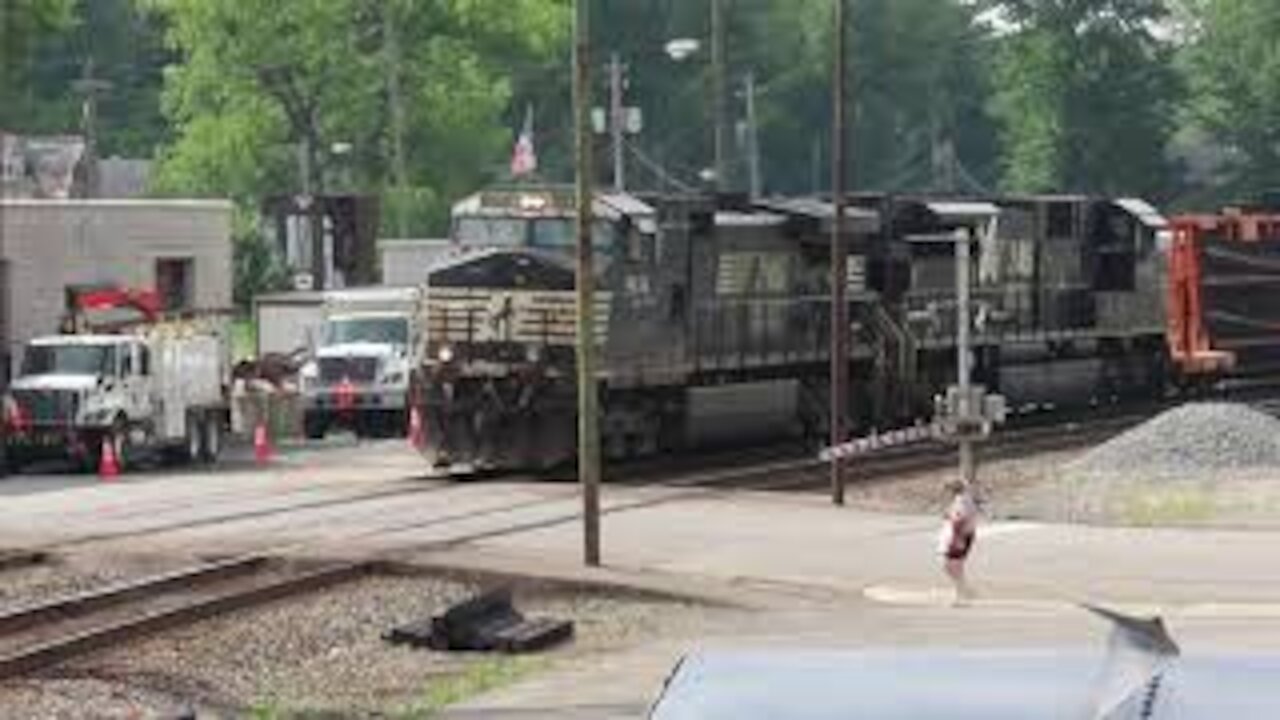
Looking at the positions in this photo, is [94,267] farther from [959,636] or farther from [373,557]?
[959,636]

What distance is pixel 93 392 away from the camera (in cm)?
4106

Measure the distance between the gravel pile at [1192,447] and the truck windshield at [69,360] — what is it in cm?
1639

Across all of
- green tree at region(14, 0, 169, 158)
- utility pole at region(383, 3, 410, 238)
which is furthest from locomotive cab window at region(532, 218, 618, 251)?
green tree at region(14, 0, 169, 158)

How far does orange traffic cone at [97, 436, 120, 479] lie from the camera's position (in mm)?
40250

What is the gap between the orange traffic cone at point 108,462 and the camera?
40.2m

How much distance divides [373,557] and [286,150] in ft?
261

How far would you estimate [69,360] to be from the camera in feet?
139

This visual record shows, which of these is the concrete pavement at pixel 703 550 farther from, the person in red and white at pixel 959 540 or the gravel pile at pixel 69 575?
the gravel pile at pixel 69 575

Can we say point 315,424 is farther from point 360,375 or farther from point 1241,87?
point 1241,87

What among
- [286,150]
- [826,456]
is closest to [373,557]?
[826,456]

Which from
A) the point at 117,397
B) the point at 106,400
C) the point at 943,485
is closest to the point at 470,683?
the point at 943,485

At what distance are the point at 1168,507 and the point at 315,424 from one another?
25535 mm

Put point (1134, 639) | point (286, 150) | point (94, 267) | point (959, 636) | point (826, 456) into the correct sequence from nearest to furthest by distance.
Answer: point (1134, 639) → point (959, 636) → point (826, 456) → point (94, 267) → point (286, 150)

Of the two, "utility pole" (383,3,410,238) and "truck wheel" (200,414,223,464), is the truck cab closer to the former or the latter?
"truck wheel" (200,414,223,464)
